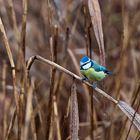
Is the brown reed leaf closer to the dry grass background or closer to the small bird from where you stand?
the small bird

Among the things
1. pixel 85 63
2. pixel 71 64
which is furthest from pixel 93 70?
pixel 71 64

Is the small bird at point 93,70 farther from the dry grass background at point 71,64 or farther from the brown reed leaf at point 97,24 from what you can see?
the dry grass background at point 71,64

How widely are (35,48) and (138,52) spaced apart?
52 centimetres

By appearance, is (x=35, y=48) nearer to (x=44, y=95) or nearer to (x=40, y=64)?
(x=40, y=64)

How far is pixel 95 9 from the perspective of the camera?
95cm

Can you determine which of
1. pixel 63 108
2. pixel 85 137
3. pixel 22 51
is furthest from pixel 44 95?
pixel 22 51

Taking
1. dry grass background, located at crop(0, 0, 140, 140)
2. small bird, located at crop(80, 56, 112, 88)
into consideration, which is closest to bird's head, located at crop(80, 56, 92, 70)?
small bird, located at crop(80, 56, 112, 88)

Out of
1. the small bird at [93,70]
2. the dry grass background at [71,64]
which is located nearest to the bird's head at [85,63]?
the small bird at [93,70]

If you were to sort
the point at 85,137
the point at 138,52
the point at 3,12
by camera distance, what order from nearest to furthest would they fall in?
the point at 85,137 < the point at 138,52 < the point at 3,12

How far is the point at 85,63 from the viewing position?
3.05ft

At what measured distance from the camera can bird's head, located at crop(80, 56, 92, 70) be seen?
0.92 meters

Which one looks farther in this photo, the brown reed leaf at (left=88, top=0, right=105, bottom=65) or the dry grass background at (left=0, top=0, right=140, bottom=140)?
the dry grass background at (left=0, top=0, right=140, bottom=140)

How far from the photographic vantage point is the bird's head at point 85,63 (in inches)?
36.3

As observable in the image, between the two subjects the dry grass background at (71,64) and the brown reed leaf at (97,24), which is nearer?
the brown reed leaf at (97,24)
